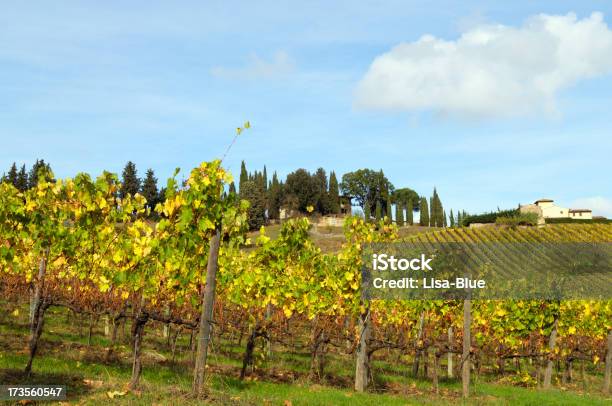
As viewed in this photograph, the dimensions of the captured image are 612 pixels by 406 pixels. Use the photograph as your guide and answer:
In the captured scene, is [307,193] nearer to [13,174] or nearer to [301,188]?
[301,188]

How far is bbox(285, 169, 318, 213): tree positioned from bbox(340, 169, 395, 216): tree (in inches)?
746

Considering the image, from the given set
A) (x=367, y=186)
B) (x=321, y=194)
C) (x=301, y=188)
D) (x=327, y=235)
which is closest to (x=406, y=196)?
(x=367, y=186)

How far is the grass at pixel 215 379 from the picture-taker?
8172 millimetres

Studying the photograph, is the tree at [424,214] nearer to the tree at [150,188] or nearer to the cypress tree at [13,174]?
the tree at [150,188]

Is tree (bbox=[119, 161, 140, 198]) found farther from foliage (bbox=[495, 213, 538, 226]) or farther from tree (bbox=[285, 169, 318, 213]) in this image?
foliage (bbox=[495, 213, 538, 226])

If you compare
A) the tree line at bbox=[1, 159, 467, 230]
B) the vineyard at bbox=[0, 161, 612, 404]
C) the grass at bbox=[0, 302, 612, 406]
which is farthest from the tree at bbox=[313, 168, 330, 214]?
the grass at bbox=[0, 302, 612, 406]

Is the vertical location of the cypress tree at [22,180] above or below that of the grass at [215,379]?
above

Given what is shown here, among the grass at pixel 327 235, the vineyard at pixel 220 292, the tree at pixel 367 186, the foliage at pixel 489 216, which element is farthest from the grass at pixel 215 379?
the tree at pixel 367 186

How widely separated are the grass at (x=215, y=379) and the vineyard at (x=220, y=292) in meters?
0.13

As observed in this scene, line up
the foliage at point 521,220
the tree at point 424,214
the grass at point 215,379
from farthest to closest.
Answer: the tree at point 424,214 → the foliage at point 521,220 → the grass at point 215,379

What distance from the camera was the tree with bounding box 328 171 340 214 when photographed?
103m

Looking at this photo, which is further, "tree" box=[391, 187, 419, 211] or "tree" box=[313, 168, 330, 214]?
"tree" box=[391, 187, 419, 211]

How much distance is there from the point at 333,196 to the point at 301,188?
333 inches

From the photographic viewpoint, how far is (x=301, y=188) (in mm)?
98750
